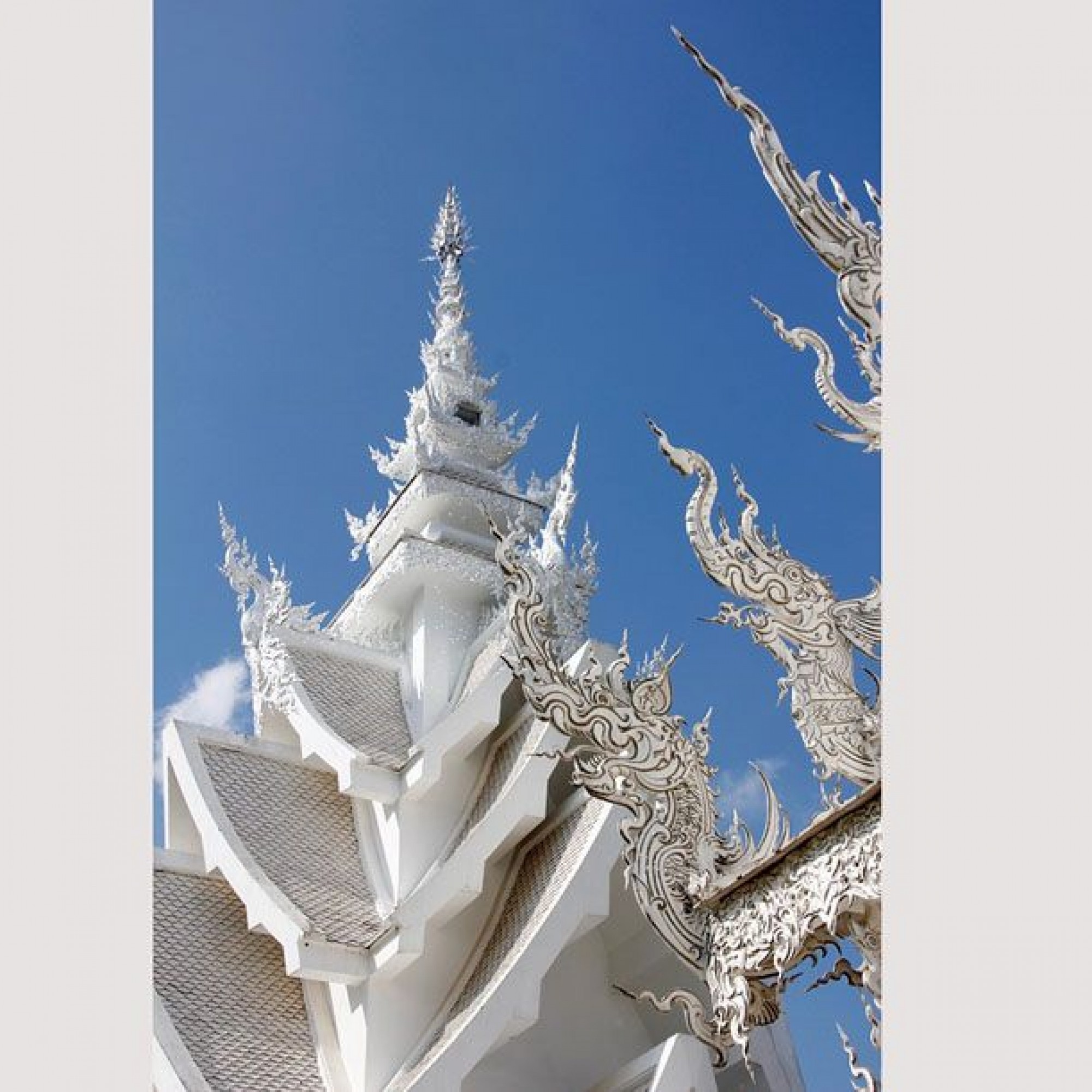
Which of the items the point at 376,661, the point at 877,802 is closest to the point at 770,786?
the point at 877,802

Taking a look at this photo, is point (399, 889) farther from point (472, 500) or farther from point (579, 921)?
point (472, 500)

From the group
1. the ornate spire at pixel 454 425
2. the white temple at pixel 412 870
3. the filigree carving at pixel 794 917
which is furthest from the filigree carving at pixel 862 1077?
→ the ornate spire at pixel 454 425

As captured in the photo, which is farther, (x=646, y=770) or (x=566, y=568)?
(x=566, y=568)

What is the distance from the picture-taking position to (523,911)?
668cm

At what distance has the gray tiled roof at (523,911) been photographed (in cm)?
627

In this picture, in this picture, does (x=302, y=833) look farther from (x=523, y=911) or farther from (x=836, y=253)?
(x=836, y=253)

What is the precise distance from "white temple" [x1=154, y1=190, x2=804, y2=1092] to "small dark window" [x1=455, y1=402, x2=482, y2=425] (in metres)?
0.61

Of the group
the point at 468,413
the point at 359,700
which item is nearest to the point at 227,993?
the point at 359,700

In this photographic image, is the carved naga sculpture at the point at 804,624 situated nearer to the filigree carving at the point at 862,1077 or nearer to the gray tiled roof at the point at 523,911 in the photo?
the filigree carving at the point at 862,1077

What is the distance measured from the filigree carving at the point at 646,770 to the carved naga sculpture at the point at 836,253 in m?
0.86

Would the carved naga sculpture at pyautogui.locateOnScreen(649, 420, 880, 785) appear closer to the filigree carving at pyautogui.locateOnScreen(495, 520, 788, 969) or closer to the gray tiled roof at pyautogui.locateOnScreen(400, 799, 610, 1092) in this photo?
the filigree carving at pyautogui.locateOnScreen(495, 520, 788, 969)

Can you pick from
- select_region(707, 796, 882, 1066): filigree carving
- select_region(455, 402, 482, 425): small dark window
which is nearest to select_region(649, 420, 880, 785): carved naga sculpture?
select_region(707, 796, 882, 1066): filigree carving

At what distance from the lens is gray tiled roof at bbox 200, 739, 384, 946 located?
6789 mm

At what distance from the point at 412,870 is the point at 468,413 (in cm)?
309
